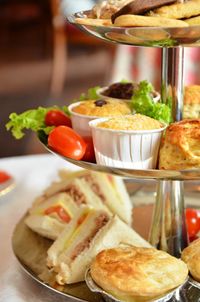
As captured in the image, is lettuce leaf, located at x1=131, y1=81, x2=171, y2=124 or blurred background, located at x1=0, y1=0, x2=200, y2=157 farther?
blurred background, located at x1=0, y1=0, x2=200, y2=157

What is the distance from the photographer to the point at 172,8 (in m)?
1.18

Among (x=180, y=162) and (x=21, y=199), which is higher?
(x=180, y=162)

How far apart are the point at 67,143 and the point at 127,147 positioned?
12cm

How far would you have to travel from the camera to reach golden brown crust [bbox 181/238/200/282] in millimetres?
1221

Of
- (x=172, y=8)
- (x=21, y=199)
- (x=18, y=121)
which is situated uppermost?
(x=172, y=8)

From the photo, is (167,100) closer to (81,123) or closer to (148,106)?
(148,106)

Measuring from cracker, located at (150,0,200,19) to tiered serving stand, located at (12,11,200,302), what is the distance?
0.05m

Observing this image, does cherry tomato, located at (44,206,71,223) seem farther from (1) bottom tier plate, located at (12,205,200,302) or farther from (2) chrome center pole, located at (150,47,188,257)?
(2) chrome center pole, located at (150,47,188,257)

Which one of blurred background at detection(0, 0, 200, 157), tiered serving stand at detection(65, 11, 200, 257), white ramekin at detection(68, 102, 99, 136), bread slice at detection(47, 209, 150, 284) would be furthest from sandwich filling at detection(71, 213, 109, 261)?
blurred background at detection(0, 0, 200, 157)

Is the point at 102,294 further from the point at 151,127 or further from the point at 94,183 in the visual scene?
the point at 94,183

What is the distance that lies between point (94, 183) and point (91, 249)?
0.38m

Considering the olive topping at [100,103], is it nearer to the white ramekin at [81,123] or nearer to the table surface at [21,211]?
the white ramekin at [81,123]

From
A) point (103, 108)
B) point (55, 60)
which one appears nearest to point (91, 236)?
point (103, 108)

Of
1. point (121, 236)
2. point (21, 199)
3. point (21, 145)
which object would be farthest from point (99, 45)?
point (121, 236)
